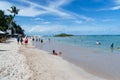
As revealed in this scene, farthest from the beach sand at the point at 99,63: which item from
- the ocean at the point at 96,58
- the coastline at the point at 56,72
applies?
the coastline at the point at 56,72

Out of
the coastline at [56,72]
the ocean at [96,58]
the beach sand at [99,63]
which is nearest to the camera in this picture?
the coastline at [56,72]

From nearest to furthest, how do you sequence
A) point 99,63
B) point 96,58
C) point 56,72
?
point 56,72, point 99,63, point 96,58

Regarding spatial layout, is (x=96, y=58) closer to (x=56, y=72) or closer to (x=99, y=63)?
(x=99, y=63)

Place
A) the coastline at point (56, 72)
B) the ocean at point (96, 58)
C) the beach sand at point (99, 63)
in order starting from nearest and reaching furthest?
1. the coastline at point (56, 72)
2. the beach sand at point (99, 63)
3. the ocean at point (96, 58)

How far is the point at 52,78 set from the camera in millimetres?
10484

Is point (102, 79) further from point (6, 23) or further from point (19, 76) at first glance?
point (6, 23)

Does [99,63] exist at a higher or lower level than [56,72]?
lower

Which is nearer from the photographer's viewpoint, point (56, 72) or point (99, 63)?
point (56, 72)

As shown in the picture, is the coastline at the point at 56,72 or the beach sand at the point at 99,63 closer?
the coastline at the point at 56,72

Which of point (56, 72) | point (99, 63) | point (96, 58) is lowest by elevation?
point (96, 58)

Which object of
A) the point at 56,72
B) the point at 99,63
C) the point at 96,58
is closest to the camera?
the point at 56,72

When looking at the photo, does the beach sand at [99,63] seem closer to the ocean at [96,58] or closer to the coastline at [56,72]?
the ocean at [96,58]

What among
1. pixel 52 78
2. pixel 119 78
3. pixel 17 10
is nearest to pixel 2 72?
pixel 52 78

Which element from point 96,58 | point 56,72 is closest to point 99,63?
point 96,58
